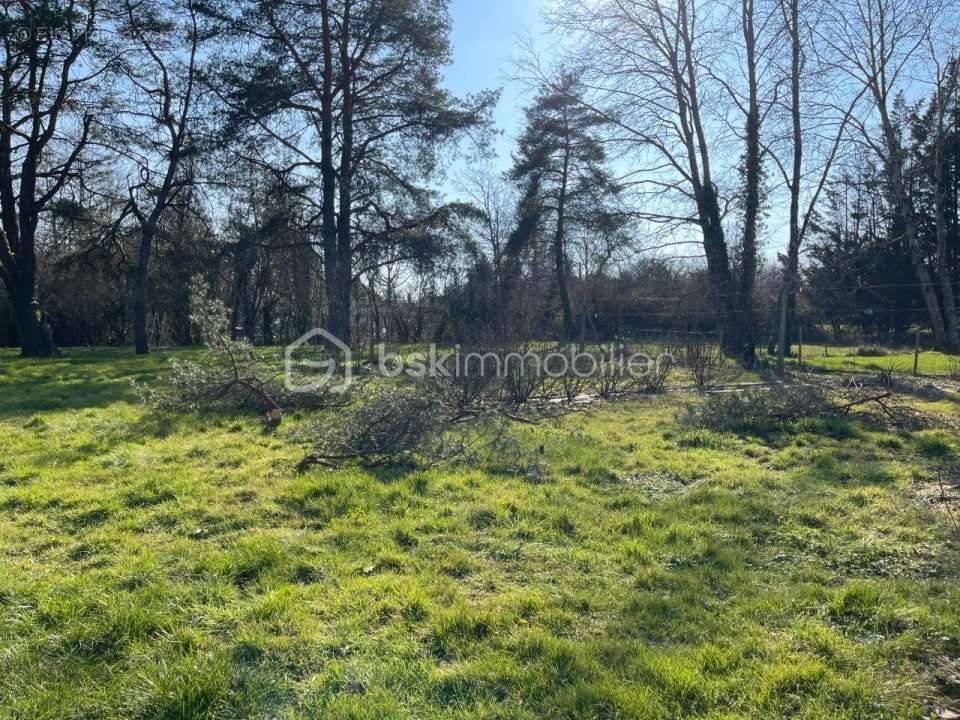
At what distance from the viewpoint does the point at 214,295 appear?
870 inches

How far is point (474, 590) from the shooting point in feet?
10.4

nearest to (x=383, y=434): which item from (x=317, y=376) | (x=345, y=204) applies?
(x=317, y=376)

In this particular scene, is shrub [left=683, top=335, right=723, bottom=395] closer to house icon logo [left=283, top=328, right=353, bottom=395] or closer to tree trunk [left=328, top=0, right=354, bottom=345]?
house icon logo [left=283, top=328, right=353, bottom=395]

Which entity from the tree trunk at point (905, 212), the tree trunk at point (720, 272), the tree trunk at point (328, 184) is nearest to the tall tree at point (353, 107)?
the tree trunk at point (328, 184)

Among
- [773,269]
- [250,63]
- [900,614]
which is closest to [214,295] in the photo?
[250,63]

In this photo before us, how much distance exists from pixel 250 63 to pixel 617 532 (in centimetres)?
1463

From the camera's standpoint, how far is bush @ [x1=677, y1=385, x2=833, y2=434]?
24.4ft

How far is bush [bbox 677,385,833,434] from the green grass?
159cm

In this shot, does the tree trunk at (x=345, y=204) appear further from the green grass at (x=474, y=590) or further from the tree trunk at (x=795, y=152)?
the tree trunk at (x=795, y=152)

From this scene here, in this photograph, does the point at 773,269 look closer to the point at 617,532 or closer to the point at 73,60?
the point at 617,532

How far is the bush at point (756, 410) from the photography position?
7.45m

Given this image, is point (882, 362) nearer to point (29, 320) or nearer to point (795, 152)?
point (795, 152)

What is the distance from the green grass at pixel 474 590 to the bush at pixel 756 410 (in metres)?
1.59

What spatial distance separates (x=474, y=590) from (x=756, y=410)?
5903 millimetres
